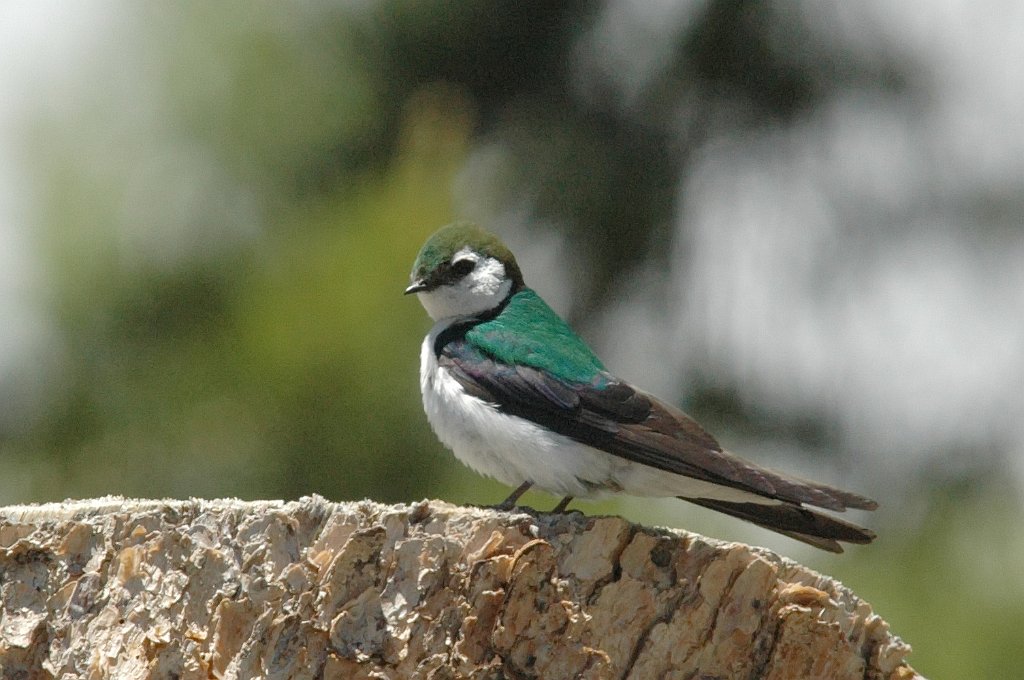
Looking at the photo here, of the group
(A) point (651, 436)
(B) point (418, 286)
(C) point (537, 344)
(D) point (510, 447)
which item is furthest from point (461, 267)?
(A) point (651, 436)

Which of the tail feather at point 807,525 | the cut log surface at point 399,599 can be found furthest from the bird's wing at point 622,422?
the cut log surface at point 399,599

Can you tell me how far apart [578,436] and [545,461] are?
10 centimetres

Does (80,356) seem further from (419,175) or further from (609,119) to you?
(609,119)

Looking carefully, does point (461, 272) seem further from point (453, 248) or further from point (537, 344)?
point (537, 344)

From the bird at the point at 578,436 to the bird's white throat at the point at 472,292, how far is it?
260 millimetres

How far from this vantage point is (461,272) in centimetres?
373

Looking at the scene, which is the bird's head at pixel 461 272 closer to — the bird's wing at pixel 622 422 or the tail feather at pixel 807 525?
the bird's wing at pixel 622 422

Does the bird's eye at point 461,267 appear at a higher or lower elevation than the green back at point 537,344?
higher

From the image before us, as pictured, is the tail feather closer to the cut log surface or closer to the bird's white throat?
the cut log surface

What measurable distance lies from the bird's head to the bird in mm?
261

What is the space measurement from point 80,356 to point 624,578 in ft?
8.91

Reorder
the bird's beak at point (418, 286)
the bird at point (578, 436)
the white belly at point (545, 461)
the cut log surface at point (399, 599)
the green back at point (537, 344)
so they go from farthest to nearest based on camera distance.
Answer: the bird's beak at point (418, 286), the green back at point (537, 344), the white belly at point (545, 461), the bird at point (578, 436), the cut log surface at point (399, 599)

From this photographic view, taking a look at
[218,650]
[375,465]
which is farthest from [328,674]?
[375,465]

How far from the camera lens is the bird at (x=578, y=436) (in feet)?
9.77
